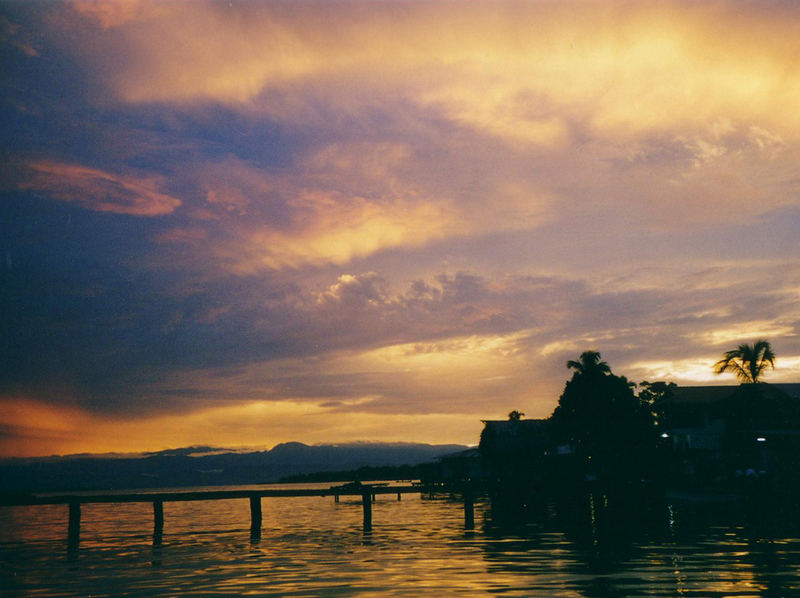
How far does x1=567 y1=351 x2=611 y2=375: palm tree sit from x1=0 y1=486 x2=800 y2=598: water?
3411 cm

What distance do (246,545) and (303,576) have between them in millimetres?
11094

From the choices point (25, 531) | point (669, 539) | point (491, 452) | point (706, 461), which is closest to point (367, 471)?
point (491, 452)

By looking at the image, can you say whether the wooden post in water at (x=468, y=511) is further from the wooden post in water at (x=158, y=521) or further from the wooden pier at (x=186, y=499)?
the wooden post in water at (x=158, y=521)

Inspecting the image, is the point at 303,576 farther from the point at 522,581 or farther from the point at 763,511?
the point at 763,511

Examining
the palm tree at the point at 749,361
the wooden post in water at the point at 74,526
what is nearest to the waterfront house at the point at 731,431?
the palm tree at the point at 749,361

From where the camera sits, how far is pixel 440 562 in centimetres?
2034

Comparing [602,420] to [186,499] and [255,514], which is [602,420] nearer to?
[255,514]

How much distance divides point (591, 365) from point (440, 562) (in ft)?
169

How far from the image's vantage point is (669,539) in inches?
984

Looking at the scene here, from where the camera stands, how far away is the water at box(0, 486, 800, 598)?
623 inches

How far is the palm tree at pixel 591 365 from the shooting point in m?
68.9

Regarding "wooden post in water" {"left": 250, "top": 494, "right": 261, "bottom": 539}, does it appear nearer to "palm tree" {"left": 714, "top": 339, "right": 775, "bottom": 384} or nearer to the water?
the water

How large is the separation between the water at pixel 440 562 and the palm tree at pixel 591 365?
34.1 m

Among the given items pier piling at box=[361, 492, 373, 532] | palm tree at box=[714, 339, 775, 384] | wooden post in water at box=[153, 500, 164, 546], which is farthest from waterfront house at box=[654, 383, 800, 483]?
wooden post in water at box=[153, 500, 164, 546]
